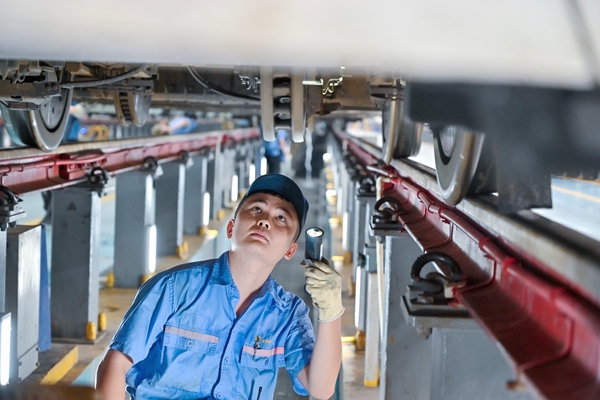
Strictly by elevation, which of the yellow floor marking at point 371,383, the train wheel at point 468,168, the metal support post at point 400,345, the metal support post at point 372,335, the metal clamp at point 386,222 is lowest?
the yellow floor marking at point 371,383

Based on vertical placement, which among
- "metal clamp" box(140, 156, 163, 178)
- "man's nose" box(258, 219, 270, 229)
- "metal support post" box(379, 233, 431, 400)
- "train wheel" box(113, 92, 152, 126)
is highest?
"train wheel" box(113, 92, 152, 126)

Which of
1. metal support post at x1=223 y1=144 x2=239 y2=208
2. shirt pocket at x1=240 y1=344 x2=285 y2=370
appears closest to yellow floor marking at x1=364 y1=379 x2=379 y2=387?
shirt pocket at x1=240 y1=344 x2=285 y2=370

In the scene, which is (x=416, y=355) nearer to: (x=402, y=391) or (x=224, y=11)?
(x=402, y=391)

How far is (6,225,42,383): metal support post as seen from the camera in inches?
169

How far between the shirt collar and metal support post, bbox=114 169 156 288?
19.4 ft

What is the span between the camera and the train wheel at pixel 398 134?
4543mm

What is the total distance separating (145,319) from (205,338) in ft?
0.66

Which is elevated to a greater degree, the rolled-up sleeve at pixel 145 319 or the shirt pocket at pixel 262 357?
the rolled-up sleeve at pixel 145 319

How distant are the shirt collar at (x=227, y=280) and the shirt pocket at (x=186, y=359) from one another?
0.61ft

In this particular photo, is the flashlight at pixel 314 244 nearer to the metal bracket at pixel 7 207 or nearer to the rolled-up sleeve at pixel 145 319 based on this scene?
the rolled-up sleeve at pixel 145 319

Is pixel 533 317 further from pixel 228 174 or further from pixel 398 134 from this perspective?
pixel 228 174

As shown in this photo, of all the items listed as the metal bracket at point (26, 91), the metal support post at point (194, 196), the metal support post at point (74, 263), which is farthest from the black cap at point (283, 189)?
the metal support post at point (194, 196)

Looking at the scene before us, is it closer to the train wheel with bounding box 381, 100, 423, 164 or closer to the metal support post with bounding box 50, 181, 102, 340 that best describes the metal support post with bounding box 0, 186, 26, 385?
the metal support post with bounding box 50, 181, 102, 340

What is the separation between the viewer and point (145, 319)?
2.04 meters
